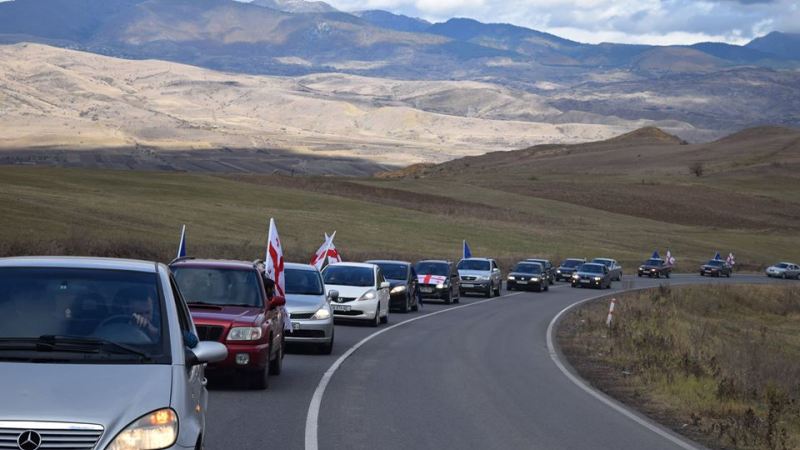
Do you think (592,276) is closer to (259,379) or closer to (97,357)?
(259,379)

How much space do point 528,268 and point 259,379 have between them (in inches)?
1461

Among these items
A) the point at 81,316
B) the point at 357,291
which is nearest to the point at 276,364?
the point at 81,316

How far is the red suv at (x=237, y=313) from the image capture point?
15289 millimetres

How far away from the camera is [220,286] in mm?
16422

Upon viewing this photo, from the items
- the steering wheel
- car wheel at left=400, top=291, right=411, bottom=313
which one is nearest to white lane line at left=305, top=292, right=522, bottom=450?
the steering wheel

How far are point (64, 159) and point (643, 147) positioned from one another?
84505 mm

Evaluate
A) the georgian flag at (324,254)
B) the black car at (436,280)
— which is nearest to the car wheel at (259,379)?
the georgian flag at (324,254)

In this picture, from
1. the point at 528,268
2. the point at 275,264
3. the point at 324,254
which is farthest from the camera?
the point at 528,268

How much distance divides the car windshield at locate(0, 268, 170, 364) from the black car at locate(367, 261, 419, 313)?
83.6 feet

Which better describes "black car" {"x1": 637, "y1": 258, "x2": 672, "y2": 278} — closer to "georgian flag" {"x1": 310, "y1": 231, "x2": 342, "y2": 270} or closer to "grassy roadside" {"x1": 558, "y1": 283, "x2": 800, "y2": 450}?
"grassy roadside" {"x1": 558, "y1": 283, "x2": 800, "y2": 450}

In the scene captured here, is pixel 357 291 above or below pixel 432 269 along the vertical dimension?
above

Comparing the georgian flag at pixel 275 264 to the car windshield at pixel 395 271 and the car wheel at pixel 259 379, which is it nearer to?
the car wheel at pixel 259 379

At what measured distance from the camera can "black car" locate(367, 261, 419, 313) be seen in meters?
34.2

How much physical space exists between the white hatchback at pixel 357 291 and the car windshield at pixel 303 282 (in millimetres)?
5061
